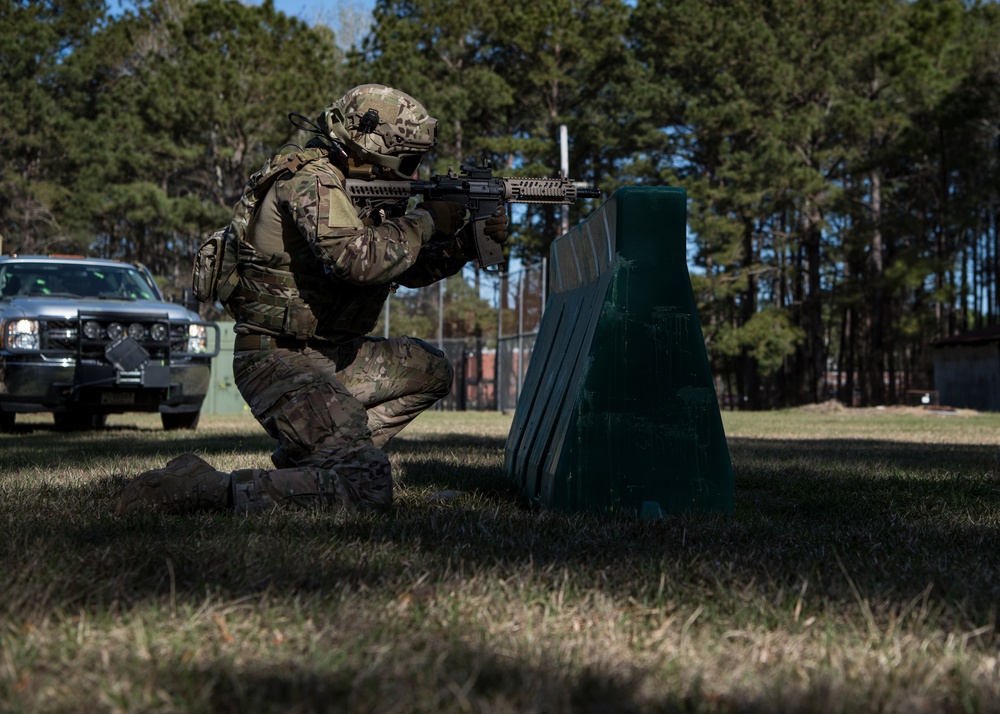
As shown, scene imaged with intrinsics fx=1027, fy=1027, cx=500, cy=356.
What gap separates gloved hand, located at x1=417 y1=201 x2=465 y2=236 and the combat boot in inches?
55.8

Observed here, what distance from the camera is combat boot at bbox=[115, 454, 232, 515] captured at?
151 inches

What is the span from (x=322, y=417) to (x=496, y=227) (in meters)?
1.19

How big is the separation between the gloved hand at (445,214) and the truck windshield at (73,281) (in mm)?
7801

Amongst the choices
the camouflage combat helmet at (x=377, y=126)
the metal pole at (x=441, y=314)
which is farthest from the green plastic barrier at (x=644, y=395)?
the metal pole at (x=441, y=314)

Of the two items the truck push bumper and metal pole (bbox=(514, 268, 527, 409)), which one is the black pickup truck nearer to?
the truck push bumper

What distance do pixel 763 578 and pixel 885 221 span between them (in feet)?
104

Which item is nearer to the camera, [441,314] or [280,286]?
[280,286]

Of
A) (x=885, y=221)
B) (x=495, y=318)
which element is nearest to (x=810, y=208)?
(x=885, y=221)

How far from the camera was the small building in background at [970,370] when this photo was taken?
29969 mm

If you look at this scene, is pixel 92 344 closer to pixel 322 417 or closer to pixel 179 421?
pixel 179 421

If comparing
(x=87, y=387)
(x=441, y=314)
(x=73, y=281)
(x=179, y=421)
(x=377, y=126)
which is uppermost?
(x=441, y=314)

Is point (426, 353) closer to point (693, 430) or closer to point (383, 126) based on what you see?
point (383, 126)

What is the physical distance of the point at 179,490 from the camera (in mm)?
3895

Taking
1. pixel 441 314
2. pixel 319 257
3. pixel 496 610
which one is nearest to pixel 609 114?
pixel 441 314
